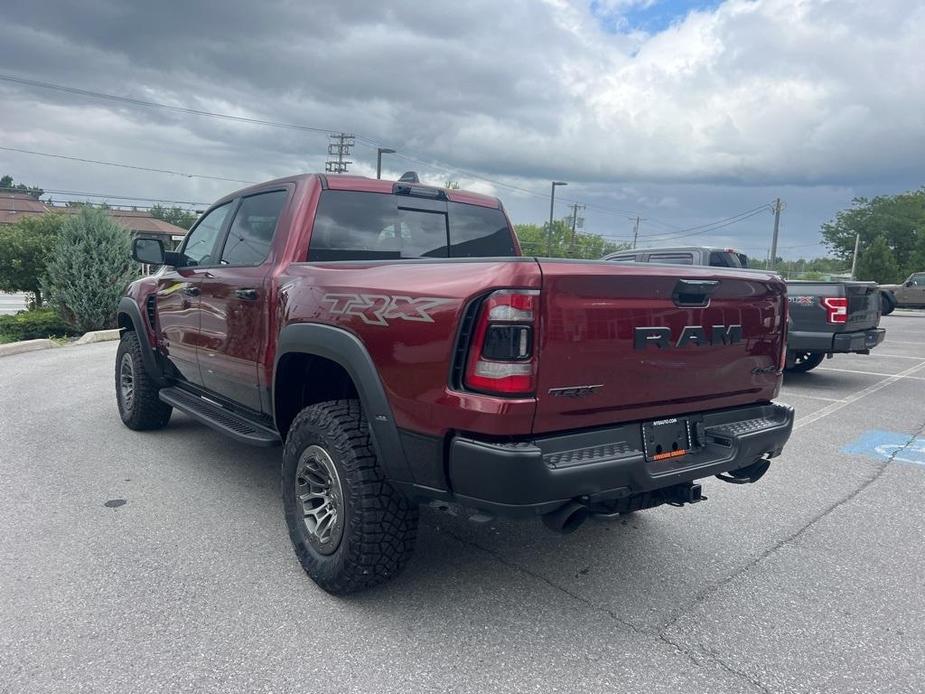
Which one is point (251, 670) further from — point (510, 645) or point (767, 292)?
point (767, 292)

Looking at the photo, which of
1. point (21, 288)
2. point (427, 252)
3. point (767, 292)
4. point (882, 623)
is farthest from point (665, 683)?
point (21, 288)

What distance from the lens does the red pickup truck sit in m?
2.30

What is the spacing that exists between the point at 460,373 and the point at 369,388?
1.59 ft

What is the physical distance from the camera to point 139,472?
456 centimetres

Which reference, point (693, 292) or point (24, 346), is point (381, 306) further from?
point (24, 346)

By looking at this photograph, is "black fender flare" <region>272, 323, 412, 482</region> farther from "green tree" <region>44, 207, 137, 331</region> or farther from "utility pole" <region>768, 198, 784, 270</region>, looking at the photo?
"utility pole" <region>768, 198, 784, 270</region>

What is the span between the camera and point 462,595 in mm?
2977

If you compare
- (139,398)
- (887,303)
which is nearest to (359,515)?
(139,398)

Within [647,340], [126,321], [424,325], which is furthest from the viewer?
[126,321]

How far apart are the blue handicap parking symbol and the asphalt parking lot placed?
66 centimetres

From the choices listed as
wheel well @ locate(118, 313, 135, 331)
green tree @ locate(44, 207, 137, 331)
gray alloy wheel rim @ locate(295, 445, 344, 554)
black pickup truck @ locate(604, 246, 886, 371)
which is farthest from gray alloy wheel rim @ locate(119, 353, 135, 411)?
green tree @ locate(44, 207, 137, 331)

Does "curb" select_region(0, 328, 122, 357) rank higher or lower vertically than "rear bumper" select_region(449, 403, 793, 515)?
lower

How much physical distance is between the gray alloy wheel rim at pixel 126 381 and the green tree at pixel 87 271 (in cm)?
896

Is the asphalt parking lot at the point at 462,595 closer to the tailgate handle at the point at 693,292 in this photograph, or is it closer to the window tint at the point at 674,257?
the tailgate handle at the point at 693,292
